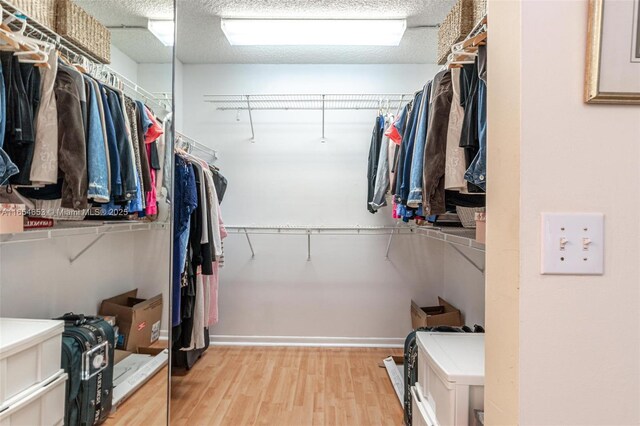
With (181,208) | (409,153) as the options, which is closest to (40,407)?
(181,208)

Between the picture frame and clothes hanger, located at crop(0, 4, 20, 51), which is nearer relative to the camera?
the picture frame

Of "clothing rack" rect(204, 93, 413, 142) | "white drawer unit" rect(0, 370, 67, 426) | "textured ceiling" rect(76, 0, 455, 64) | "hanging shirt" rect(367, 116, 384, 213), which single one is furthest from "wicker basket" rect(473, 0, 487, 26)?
"white drawer unit" rect(0, 370, 67, 426)

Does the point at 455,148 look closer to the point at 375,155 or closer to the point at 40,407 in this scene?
the point at 375,155

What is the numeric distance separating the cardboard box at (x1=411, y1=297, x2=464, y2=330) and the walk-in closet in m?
0.03

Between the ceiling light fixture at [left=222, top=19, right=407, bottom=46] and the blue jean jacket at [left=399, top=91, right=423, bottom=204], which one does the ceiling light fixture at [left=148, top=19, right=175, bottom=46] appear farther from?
the blue jean jacket at [left=399, top=91, right=423, bottom=204]

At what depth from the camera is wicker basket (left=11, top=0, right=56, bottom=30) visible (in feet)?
3.44

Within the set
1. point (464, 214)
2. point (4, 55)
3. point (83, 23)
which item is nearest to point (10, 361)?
point (4, 55)

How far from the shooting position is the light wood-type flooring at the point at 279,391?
1875mm

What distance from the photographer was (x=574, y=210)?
62 cm

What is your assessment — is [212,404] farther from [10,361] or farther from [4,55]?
[4,55]

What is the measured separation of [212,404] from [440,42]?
2633 mm

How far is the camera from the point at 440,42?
196cm

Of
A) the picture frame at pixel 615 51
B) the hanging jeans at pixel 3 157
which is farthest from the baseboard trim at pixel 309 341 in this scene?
the picture frame at pixel 615 51

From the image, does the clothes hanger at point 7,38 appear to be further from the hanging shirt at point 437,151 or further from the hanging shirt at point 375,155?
the hanging shirt at point 375,155
